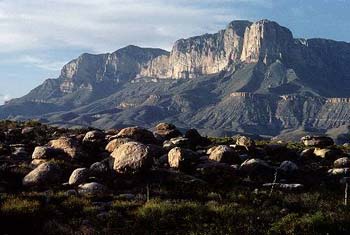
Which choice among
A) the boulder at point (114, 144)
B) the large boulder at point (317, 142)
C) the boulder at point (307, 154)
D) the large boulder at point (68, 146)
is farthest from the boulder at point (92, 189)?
the large boulder at point (317, 142)

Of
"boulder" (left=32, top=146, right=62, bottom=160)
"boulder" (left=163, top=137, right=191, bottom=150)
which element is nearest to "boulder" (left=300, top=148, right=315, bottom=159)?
"boulder" (left=163, top=137, right=191, bottom=150)

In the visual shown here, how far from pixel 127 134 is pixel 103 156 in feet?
23.1

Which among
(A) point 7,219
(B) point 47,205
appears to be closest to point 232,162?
(B) point 47,205

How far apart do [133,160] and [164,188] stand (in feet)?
14.3

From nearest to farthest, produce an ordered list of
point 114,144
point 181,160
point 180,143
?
point 181,160 < point 114,144 < point 180,143

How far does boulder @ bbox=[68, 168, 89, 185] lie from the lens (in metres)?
30.3

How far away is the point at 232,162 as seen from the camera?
37531 mm

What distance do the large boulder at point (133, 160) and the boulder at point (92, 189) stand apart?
3.91m

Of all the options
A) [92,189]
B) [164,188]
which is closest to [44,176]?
[92,189]

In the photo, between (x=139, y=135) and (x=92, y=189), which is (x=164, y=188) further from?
(x=139, y=135)

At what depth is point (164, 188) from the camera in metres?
29.2

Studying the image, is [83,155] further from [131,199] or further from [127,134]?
[131,199]

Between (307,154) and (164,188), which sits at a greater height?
(307,154)

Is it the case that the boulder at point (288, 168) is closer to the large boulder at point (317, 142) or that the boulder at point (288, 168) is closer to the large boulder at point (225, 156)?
the large boulder at point (225, 156)
